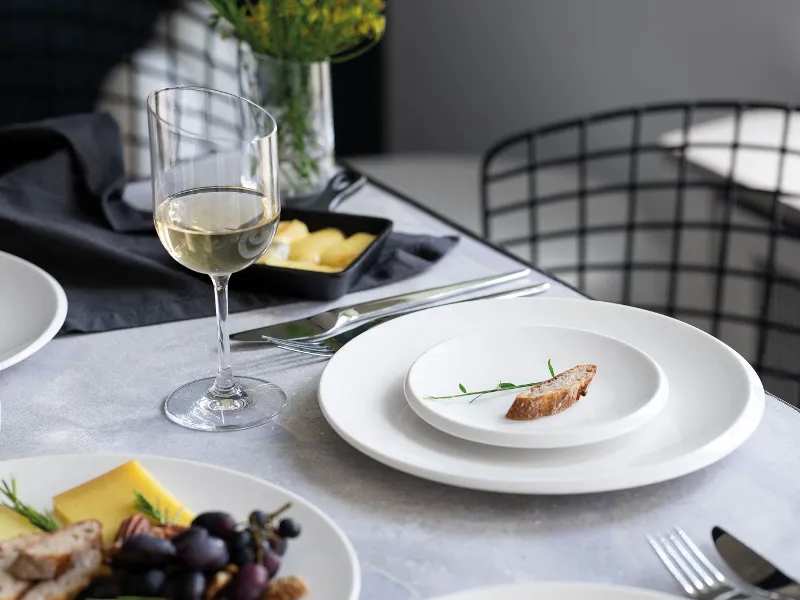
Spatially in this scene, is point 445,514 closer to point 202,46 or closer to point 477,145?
point 202,46

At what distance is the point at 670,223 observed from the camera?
5.70 ft

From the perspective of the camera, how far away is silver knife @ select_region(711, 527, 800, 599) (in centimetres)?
64

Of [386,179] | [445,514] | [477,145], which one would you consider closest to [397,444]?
[445,514]

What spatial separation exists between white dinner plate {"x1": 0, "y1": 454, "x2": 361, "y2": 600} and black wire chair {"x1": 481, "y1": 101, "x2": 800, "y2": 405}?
1060mm

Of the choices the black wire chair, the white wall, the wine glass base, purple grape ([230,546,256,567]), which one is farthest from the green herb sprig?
the white wall

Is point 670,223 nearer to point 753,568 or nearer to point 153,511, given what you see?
point 753,568

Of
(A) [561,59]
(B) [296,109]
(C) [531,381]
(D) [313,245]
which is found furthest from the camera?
(A) [561,59]

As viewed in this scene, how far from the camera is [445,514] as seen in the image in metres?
0.76

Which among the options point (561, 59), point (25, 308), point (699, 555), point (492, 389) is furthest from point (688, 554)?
point (561, 59)

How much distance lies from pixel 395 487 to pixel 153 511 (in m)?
0.19

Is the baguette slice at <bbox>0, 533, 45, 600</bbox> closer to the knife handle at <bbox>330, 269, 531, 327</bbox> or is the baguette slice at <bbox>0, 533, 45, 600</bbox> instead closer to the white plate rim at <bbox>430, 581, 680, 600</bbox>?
the white plate rim at <bbox>430, 581, 680, 600</bbox>

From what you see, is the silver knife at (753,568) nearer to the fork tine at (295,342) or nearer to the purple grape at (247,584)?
the purple grape at (247,584)

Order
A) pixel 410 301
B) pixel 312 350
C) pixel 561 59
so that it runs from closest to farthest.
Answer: pixel 312 350 < pixel 410 301 < pixel 561 59

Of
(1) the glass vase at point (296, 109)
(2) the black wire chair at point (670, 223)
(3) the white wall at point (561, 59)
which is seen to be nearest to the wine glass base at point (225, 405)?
(1) the glass vase at point (296, 109)
